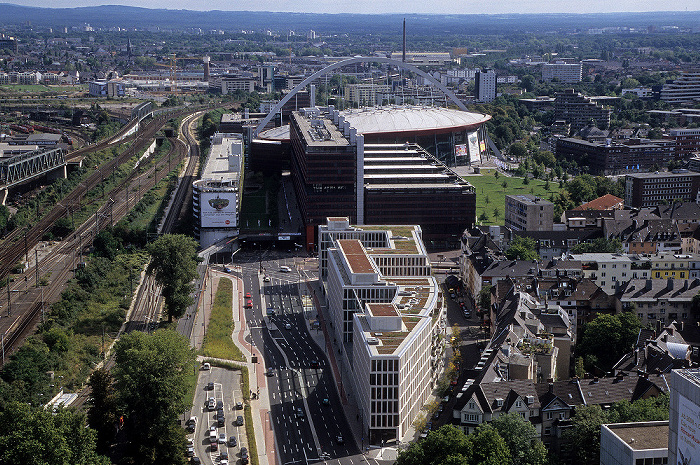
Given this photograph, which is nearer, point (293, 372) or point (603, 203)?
point (293, 372)

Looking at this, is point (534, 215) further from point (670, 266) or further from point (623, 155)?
point (623, 155)

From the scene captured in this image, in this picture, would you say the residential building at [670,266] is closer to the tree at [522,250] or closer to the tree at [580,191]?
the tree at [522,250]

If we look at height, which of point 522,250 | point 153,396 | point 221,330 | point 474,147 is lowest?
point 221,330

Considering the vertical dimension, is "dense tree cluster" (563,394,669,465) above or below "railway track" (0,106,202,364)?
above

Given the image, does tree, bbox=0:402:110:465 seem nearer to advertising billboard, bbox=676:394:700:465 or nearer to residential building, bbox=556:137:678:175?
advertising billboard, bbox=676:394:700:465

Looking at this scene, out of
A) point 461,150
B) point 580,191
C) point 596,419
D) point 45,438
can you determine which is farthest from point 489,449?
point 461,150

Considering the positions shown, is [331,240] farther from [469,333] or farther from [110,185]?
[110,185]

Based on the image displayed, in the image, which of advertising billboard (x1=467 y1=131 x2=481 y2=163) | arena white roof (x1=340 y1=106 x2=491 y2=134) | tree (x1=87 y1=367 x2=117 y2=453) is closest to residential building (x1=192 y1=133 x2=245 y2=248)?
arena white roof (x1=340 y1=106 x2=491 y2=134)
